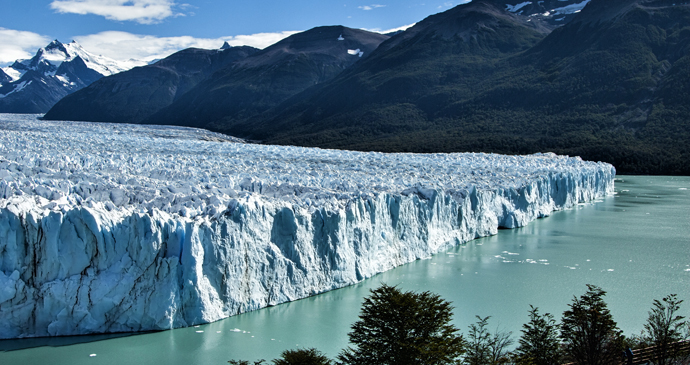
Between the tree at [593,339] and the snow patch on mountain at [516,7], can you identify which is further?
the snow patch on mountain at [516,7]

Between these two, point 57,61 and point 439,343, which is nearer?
point 439,343

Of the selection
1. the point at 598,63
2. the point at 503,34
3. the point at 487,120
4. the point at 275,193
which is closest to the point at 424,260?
the point at 275,193

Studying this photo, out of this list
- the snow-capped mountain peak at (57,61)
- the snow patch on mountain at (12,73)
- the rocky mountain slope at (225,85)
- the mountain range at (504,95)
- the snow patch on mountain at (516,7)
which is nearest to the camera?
the mountain range at (504,95)

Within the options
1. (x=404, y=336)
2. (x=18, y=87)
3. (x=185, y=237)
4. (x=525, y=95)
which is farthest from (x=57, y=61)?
(x=404, y=336)

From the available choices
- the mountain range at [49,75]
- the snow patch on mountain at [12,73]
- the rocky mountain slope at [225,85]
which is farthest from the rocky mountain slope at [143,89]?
the snow patch on mountain at [12,73]

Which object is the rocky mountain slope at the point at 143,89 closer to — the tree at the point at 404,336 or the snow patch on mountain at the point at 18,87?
the snow patch on mountain at the point at 18,87

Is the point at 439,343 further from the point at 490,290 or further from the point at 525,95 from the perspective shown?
the point at 525,95

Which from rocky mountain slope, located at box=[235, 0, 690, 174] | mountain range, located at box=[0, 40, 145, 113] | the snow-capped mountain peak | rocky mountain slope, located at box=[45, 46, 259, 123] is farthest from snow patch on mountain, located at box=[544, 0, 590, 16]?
the snow-capped mountain peak
